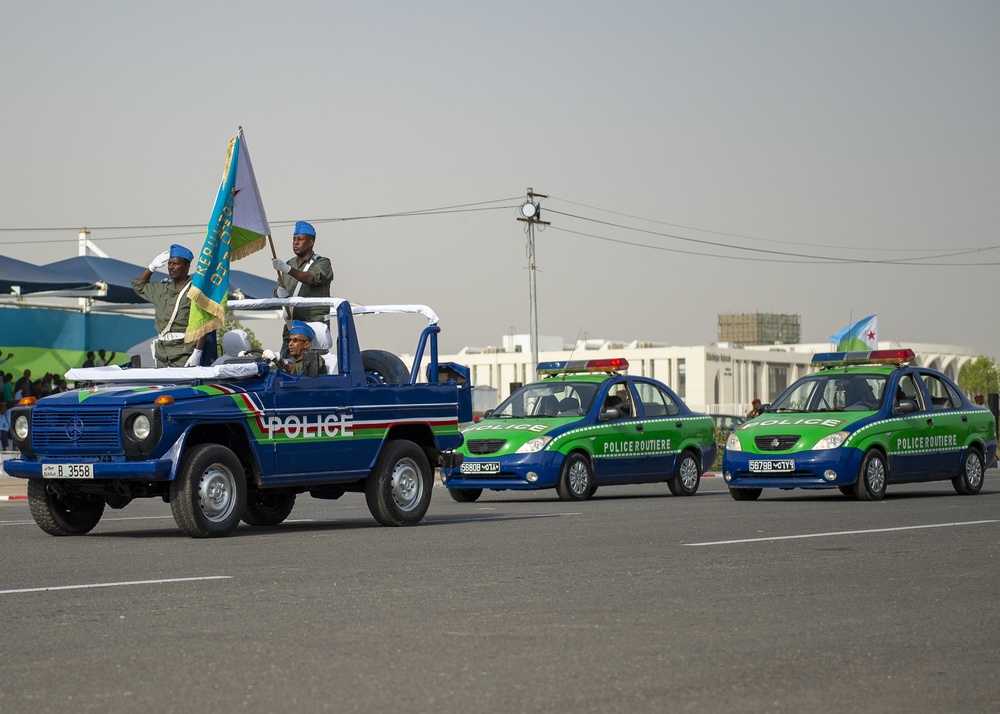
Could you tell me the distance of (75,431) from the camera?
1196 centimetres

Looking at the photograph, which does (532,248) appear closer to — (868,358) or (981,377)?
(868,358)

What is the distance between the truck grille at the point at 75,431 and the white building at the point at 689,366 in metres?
84.7

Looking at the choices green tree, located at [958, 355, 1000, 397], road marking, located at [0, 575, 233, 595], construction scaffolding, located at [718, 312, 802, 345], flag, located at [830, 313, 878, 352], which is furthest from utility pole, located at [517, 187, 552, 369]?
construction scaffolding, located at [718, 312, 802, 345]

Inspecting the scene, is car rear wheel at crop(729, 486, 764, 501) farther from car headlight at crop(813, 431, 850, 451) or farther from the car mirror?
the car mirror

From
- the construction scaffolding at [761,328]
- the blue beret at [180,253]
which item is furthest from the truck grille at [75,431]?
the construction scaffolding at [761,328]

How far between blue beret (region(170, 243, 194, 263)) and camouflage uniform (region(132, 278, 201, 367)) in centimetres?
23

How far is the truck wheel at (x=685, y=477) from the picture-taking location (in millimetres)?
20641

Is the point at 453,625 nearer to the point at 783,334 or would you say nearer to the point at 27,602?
the point at 27,602

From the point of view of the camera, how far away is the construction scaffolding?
19138cm

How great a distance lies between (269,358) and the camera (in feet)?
42.7

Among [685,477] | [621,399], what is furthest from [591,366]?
[685,477]

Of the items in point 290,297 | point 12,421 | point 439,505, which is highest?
point 290,297

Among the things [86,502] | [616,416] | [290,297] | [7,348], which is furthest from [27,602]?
[7,348]

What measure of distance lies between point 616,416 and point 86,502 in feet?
26.8
